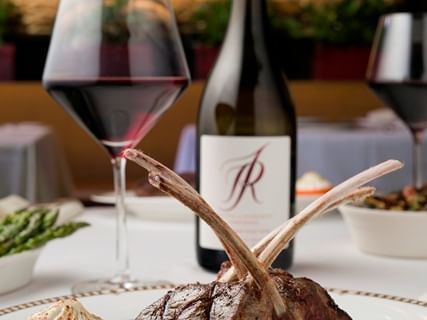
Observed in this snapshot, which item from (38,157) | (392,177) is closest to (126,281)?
(392,177)

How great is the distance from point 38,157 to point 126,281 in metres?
2.37

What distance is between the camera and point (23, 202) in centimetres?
124

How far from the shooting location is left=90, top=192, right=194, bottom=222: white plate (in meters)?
1.23

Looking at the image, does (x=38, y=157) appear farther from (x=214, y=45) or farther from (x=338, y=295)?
(x=338, y=295)

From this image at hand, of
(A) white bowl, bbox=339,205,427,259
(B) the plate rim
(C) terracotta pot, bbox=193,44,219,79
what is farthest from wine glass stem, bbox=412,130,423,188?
(C) terracotta pot, bbox=193,44,219,79

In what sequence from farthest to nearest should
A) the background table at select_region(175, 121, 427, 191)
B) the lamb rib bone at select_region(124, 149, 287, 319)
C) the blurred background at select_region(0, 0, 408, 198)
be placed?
the blurred background at select_region(0, 0, 408, 198) → the background table at select_region(175, 121, 427, 191) → the lamb rib bone at select_region(124, 149, 287, 319)

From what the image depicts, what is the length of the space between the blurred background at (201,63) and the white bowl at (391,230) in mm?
3406

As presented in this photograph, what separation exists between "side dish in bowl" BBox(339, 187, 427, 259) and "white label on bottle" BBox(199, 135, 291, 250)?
11 centimetres

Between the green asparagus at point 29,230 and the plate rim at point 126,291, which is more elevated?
the plate rim at point 126,291

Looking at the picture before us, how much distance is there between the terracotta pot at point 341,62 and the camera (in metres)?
4.57

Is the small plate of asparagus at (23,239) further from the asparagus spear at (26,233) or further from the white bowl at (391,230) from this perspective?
the white bowl at (391,230)

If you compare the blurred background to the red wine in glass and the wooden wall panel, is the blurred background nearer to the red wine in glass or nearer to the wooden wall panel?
the wooden wall panel

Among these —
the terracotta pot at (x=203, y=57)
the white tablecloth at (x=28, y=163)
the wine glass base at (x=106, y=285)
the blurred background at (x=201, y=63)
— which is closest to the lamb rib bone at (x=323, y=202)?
the wine glass base at (x=106, y=285)

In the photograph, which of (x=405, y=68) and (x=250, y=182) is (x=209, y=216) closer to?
(x=250, y=182)
